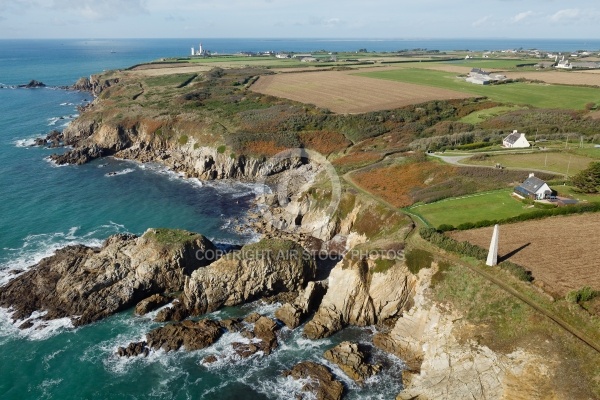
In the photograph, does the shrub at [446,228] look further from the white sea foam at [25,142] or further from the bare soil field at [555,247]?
the white sea foam at [25,142]

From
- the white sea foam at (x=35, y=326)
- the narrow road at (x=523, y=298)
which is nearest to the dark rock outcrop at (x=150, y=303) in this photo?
the white sea foam at (x=35, y=326)

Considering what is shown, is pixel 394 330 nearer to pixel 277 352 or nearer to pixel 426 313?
pixel 426 313

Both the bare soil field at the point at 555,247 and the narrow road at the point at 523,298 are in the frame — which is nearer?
the narrow road at the point at 523,298

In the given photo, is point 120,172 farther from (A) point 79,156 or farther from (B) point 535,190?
(B) point 535,190

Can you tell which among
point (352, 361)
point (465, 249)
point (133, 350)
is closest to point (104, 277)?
point (133, 350)

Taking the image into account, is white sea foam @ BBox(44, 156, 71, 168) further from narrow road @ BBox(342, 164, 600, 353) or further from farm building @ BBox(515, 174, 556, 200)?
farm building @ BBox(515, 174, 556, 200)

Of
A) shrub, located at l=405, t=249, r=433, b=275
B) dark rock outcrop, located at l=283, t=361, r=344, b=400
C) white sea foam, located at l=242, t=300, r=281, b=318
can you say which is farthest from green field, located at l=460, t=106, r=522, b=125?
dark rock outcrop, located at l=283, t=361, r=344, b=400
